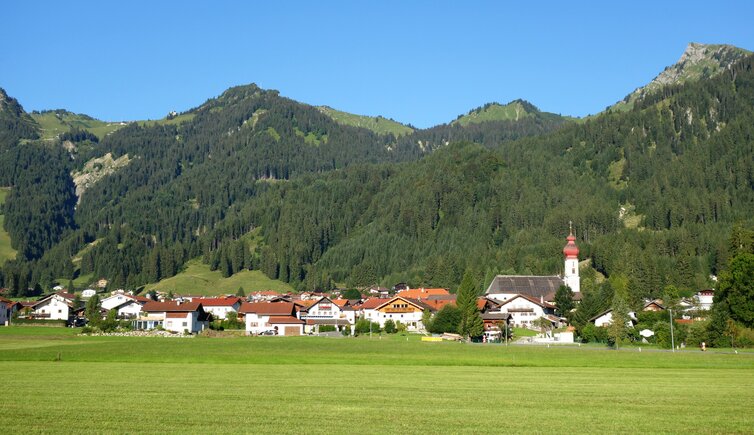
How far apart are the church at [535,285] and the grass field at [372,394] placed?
10264 centimetres

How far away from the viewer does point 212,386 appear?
36.9 meters

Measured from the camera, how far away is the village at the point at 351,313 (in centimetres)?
12375

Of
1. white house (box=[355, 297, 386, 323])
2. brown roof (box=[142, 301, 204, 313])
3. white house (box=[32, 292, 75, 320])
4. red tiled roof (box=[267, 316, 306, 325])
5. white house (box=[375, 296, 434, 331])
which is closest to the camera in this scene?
red tiled roof (box=[267, 316, 306, 325])

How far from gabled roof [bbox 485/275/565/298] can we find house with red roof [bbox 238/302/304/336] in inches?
1840

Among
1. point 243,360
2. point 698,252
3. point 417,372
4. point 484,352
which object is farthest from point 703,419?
point 698,252

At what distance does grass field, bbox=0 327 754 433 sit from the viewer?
25219mm

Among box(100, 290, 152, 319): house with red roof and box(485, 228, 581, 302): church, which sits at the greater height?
box(485, 228, 581, 302): church

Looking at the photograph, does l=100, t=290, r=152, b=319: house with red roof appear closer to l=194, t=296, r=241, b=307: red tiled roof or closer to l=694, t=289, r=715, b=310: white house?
l=194, t=296, r=241, b=307: red tiled roof

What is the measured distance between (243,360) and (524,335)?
6757 cm

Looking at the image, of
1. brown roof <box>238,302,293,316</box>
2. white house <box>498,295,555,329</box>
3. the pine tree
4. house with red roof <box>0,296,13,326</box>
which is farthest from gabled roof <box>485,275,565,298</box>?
house with red roof <box>0,296,13,326</box>

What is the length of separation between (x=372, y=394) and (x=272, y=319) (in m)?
95.3

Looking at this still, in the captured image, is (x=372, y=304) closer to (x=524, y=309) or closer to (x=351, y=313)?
(x=351, y=313)

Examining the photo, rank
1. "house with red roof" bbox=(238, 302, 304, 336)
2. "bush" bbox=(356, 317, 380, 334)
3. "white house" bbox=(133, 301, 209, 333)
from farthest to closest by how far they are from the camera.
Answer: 1. "white house" bbox=(133, 301, 209, 333)
2. "house with red roof" bbox=(238, 302, 304, 336)
3. "bush" bbox=(356, 317, 380, 334)

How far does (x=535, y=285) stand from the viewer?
168m
